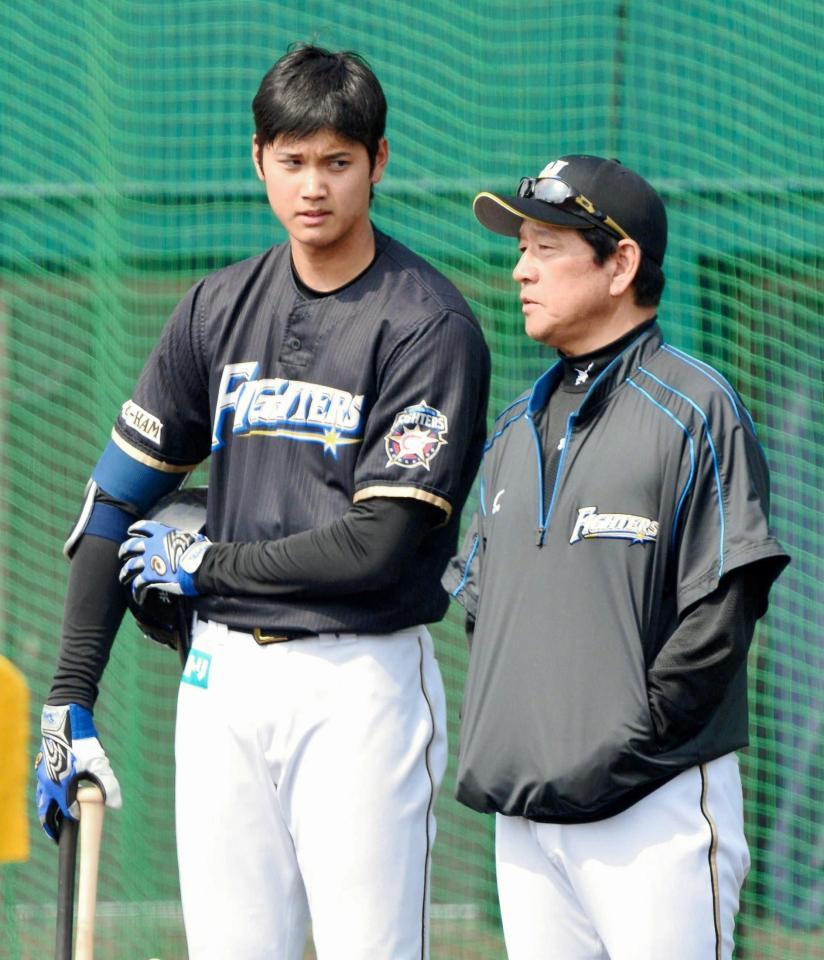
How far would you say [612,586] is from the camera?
9.00 ft

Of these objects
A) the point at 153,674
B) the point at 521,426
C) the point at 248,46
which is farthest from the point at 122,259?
the point at 521,426

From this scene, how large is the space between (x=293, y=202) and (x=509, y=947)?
4.49 feet

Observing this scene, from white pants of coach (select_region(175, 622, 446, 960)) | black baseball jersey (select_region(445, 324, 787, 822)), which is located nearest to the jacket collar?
black baseball jersey (select_region(445, 324, 787, 822))

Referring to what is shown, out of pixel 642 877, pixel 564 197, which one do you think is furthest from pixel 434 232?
pixel 642 877

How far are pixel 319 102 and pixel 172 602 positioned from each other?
968mm

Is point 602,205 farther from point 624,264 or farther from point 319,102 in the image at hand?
point 319,102

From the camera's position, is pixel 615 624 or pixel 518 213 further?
pixel 518 213

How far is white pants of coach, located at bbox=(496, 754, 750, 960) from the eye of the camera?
269 centimetres

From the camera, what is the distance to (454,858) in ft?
16.9

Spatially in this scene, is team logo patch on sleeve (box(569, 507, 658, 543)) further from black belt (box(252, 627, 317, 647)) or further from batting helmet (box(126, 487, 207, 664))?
batting helmet (box(126, 487, 207, 664))

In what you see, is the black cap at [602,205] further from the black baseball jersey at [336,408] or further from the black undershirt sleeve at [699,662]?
the black undershirt sleeve at [699,662]

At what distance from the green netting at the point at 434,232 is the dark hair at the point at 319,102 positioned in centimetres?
214

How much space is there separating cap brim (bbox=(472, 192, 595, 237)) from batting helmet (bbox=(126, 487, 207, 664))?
2.54 feet

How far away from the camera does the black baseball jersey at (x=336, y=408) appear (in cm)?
294
